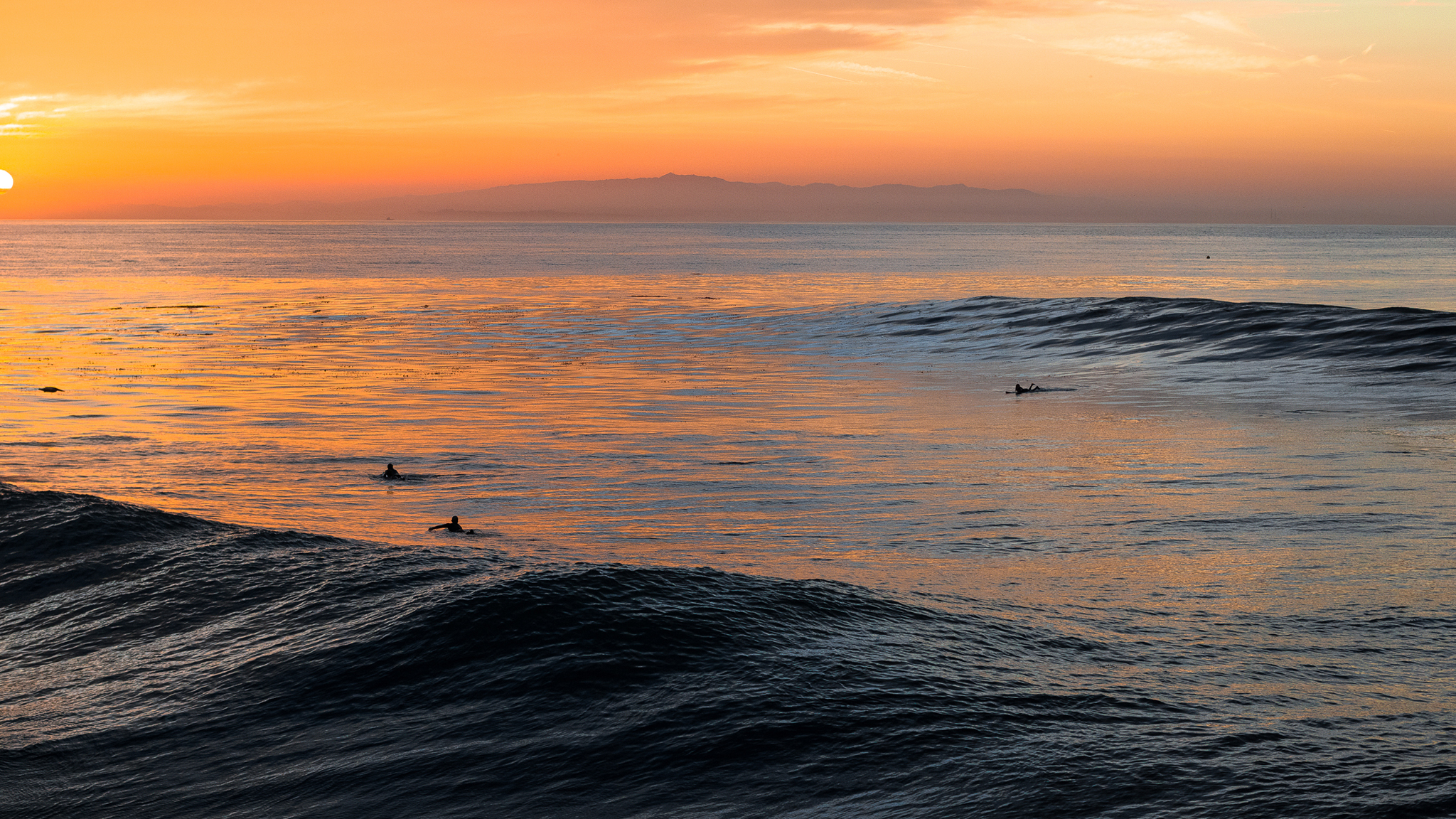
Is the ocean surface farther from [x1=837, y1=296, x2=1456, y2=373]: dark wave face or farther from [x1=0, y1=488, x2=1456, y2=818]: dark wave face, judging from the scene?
[x1=837, y1=296, x2=1456, y2=373]: dark wave face

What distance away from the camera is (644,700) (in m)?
5.47

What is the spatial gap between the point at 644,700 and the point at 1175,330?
1211 inches

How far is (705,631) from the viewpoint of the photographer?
6199mm

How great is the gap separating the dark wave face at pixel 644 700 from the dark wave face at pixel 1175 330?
71.4 ft

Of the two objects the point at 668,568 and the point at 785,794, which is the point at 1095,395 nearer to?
the point at 668,568

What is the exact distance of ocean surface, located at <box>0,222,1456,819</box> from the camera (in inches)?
188

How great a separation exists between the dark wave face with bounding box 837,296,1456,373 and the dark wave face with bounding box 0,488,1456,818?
21.8 metres

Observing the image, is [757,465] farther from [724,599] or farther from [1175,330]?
[1175,330]

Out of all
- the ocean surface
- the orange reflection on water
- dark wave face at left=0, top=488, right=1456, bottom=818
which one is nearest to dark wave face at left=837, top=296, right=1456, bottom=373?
the orange reflection on water

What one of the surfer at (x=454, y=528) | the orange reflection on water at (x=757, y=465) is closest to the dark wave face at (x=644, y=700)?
the orange reflection on water at (x=757, y=465)

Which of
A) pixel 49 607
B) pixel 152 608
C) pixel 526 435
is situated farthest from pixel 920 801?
pixel 526 435

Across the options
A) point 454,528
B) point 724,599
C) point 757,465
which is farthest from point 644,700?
point 757,465

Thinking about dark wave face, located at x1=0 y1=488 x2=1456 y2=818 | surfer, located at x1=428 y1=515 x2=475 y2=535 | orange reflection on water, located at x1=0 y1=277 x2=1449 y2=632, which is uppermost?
dark wave face, located at x1=0 y1=488 x2=1456 y2=818

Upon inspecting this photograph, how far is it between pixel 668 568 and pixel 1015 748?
2.84 m
